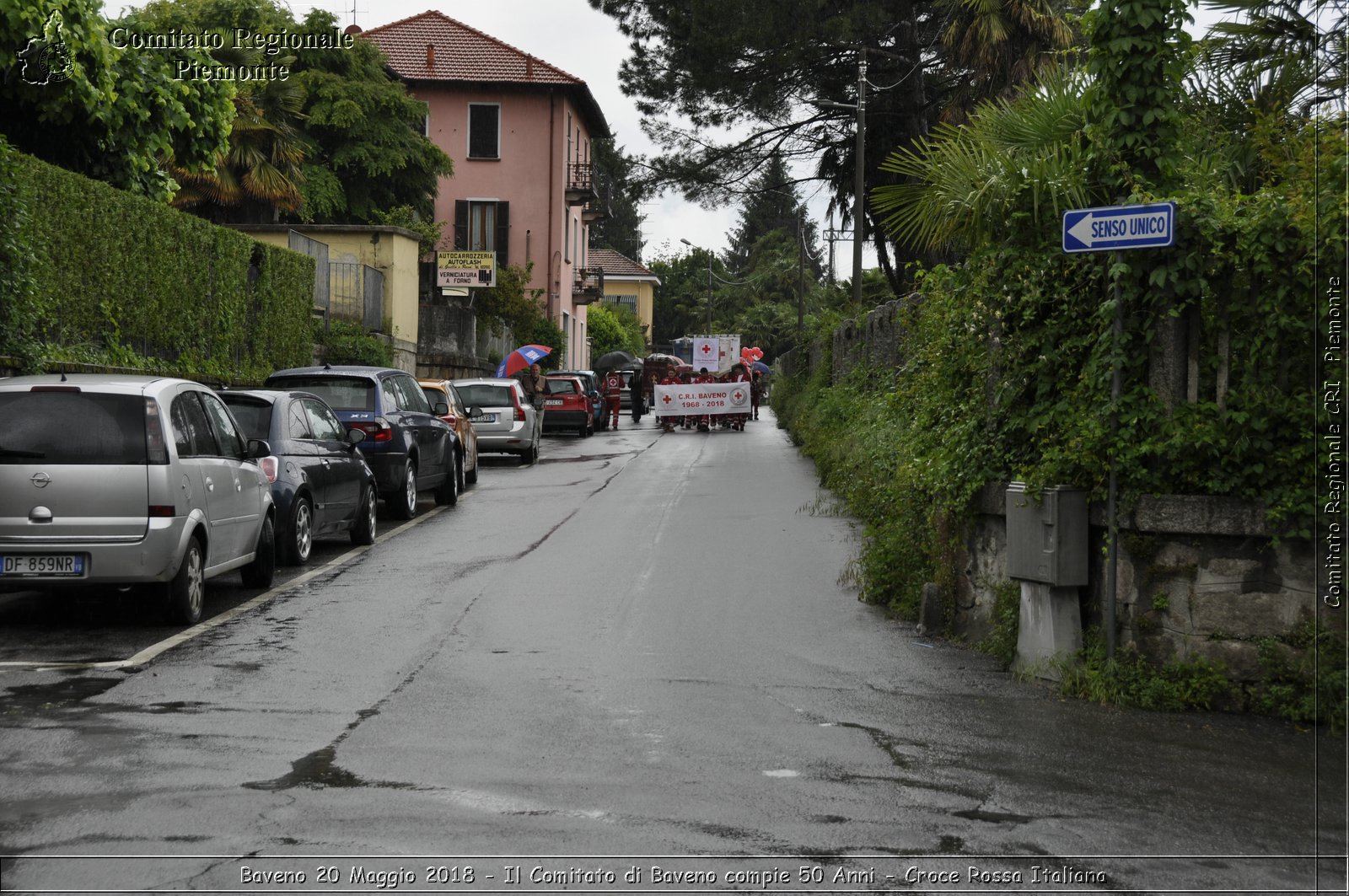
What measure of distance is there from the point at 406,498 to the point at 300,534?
4157 mm

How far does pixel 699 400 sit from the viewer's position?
43.0 meters

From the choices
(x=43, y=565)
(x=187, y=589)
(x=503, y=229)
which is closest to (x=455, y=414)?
(x=187, y=589)

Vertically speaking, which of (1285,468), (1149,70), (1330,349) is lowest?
(1285,468)

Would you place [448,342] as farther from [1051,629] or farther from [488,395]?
[1051,629]

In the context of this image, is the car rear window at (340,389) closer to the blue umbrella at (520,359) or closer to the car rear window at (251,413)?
the car rear window at (251,413)

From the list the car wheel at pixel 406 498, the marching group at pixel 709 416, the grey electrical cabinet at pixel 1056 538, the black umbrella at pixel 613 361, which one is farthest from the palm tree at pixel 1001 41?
the black umbrella at pixel 613 361

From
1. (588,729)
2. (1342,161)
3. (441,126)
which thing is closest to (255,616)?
(588,729)

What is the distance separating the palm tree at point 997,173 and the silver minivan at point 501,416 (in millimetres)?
16902

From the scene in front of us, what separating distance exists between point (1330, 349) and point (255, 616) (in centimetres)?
715

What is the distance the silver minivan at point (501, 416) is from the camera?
27781mm

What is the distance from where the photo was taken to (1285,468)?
25.9 ft

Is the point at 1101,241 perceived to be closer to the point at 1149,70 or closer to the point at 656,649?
the point at 1149,70

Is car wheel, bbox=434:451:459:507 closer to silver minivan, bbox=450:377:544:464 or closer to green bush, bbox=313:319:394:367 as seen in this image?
silver minivan, bbox=450:377:544:464

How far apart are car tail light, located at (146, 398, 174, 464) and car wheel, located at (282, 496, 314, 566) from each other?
3.47m
